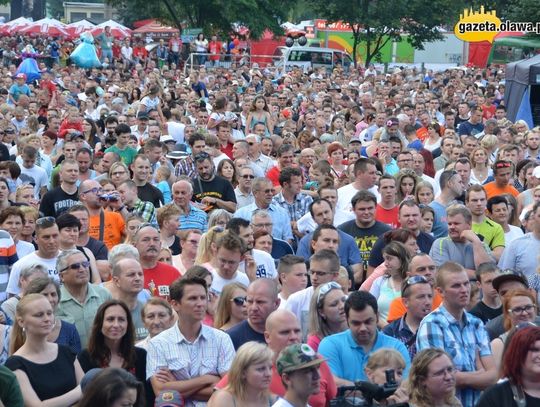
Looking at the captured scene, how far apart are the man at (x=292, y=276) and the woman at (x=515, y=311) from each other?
5.44ft

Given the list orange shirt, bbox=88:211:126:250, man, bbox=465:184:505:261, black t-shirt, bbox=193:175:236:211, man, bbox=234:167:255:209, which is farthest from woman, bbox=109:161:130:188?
man, bbox=465:184:505:261

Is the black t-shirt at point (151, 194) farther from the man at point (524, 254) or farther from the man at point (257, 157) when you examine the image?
the man at point (524, 254)

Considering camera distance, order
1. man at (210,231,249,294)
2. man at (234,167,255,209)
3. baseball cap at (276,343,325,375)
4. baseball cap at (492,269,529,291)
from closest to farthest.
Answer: baseball cap at (276,343,325,375), baseball cap at (492,269,529,291), man at (210,231,249,294), man at (234,167,255,209)

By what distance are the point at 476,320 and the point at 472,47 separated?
50510 mm

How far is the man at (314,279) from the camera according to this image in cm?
899

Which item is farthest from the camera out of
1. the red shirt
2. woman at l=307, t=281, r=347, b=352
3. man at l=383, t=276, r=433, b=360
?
the red shirt

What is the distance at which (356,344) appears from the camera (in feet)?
25.4

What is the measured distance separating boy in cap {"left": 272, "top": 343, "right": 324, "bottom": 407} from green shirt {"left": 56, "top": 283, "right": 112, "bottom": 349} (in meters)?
2.45

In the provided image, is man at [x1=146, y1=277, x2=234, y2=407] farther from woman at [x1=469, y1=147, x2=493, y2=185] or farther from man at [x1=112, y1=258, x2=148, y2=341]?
woman at [x1=469, y1=147, x2=493, y2=185]

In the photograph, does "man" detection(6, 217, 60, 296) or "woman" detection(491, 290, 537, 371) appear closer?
"woman" detection(491, 290, 537, 371)

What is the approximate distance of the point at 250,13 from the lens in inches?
2108

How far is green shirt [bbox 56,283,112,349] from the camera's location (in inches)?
345

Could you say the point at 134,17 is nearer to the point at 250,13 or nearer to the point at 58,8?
the point at 250,13

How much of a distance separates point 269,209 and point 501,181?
2730 mm
